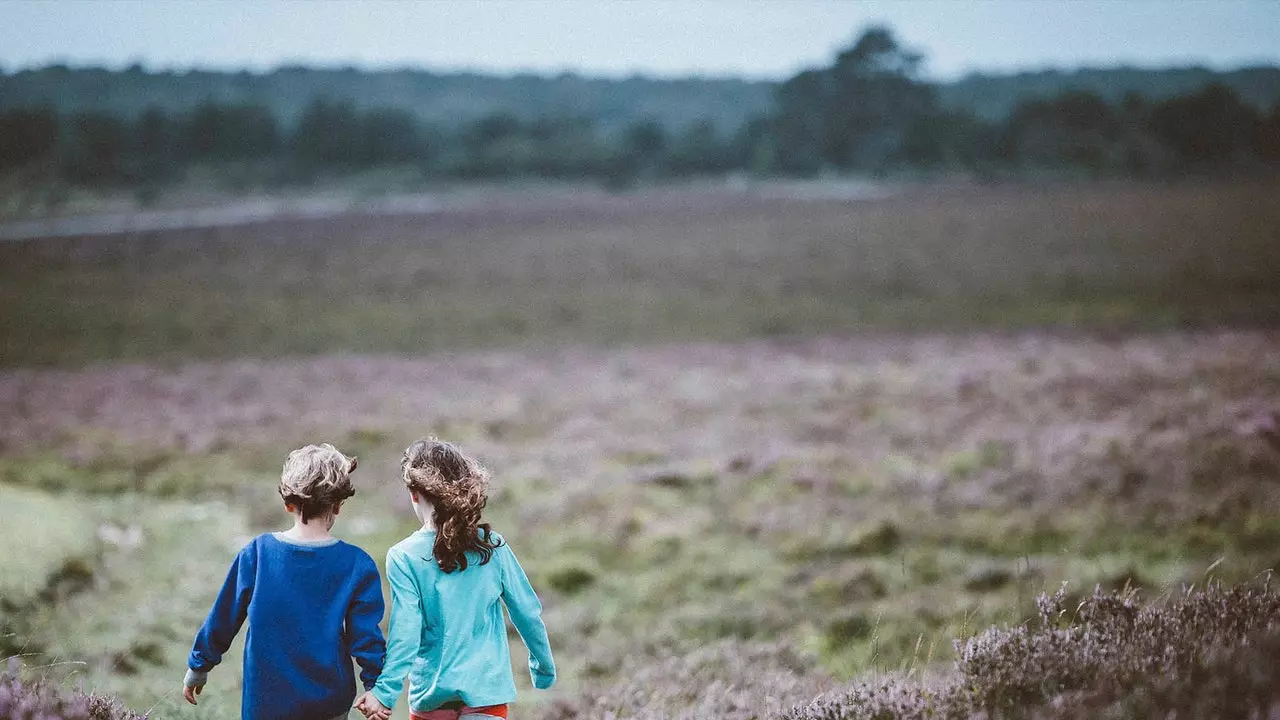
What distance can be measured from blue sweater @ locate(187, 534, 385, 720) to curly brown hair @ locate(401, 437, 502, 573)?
0.33m

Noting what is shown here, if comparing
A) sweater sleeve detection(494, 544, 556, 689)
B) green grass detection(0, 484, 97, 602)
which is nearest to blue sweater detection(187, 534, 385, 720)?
sweater sleeve detection(494, 544, 556, 689)

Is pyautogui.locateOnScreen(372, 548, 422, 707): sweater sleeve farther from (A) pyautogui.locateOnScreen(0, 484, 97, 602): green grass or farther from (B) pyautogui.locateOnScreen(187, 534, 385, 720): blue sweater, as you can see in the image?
(A) pyautogui.locateOnScreen(0, 484, 97, 602): green grass

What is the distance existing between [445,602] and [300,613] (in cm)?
56

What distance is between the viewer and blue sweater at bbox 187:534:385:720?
10.0ft

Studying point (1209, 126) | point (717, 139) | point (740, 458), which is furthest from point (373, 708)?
point (717, 139)

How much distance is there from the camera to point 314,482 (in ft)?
9.80

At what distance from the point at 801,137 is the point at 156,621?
156 ft

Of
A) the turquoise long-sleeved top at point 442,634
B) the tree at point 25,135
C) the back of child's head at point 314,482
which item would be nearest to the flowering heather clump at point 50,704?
the back of child's head at point 314,482

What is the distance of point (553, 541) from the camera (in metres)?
8.71

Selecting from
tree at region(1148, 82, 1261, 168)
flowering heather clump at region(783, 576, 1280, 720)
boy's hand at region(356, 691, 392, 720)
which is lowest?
flowering heather clump at region(783, 576, 1280, 720)

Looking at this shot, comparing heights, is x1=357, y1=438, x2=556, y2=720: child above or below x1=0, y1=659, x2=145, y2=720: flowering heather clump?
above

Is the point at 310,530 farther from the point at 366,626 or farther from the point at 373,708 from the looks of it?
the point at 373,708

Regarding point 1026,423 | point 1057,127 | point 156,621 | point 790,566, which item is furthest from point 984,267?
point 156,621

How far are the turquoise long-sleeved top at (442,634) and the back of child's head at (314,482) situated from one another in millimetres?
331
